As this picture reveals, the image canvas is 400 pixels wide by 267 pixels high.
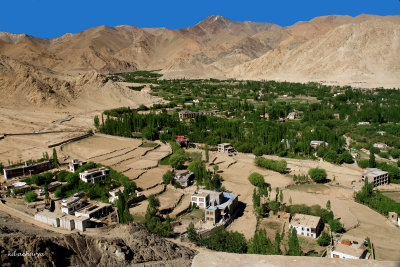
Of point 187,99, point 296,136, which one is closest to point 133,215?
point 296,136

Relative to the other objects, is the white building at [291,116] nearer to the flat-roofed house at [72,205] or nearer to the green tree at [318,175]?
the green tree at [318,175]

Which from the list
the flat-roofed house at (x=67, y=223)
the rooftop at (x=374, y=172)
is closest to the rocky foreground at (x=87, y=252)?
the flat-roofed house at (x=67, y=223)

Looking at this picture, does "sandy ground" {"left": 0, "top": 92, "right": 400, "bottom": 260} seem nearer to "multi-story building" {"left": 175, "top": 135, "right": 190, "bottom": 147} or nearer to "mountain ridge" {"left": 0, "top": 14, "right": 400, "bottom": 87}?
"multi-story building" {"left": 175, "top": 135, "right": 190, "bottom": 147}

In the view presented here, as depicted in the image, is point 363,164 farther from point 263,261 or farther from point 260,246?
point 263,261

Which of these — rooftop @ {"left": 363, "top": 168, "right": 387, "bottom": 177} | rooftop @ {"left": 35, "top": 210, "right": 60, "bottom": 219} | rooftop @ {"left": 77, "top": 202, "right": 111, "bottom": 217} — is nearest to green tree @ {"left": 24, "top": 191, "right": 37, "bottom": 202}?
rooftop @ {"left": 35, "top": 210, "right": 60, "bottom": 219}

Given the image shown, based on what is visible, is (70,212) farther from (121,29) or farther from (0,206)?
(121,29)

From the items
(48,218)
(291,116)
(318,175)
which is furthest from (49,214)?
(291,116)
